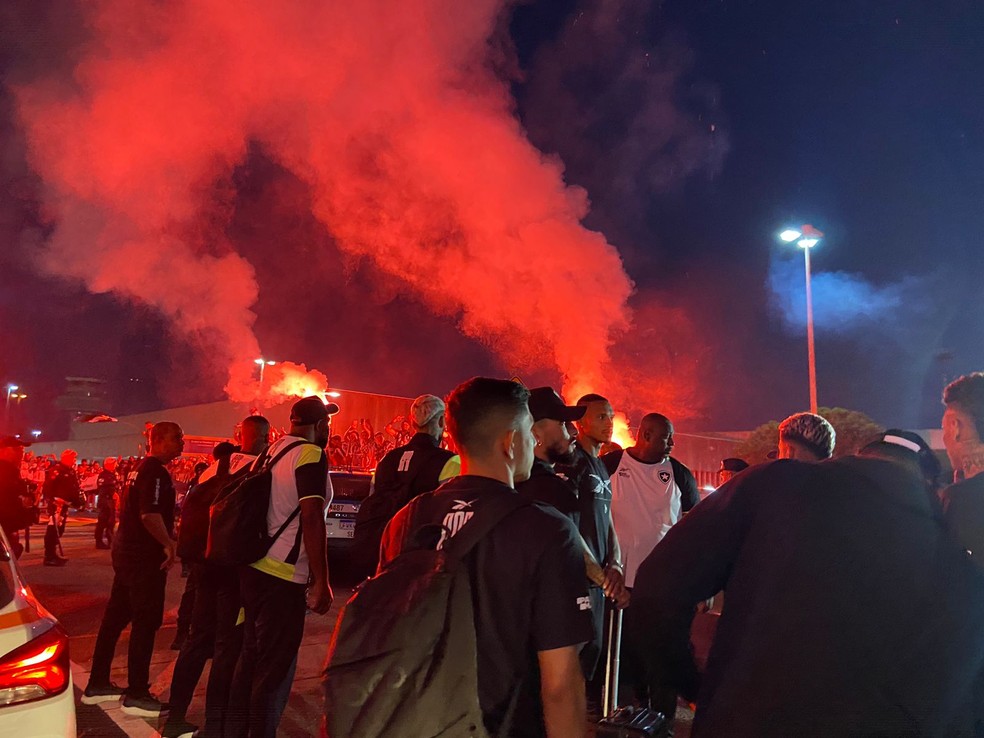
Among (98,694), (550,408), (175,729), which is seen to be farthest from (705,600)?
(98,694)

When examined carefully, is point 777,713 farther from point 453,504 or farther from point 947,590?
point 453,504

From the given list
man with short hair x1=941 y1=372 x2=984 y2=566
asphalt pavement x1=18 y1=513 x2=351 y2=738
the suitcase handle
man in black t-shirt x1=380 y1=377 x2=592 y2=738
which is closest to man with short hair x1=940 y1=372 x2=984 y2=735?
man with short hair x1=941 y1=372 x2=984 y2=566

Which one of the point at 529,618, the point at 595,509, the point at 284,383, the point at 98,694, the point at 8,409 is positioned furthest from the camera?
the point at 8,409

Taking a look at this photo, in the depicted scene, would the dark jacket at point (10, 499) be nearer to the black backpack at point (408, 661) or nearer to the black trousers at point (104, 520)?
the black backpack at point (408, 661)

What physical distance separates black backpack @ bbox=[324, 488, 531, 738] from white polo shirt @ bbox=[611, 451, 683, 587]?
3626 millimetres

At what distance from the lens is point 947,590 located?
1680 millimetres

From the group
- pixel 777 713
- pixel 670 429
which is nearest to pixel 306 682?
pixel 670 429

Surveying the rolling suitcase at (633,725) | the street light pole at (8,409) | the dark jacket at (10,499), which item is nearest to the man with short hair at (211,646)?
the rolling suitcase at (633,725)

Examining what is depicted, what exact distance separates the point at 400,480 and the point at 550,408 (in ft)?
3.66

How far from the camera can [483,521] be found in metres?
1.75

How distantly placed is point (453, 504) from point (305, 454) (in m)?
2.28

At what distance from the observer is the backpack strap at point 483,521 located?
5.60 ft

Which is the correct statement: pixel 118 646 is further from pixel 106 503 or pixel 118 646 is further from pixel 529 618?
pixel 106 503

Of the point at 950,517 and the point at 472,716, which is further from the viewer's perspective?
the point at 950,517
